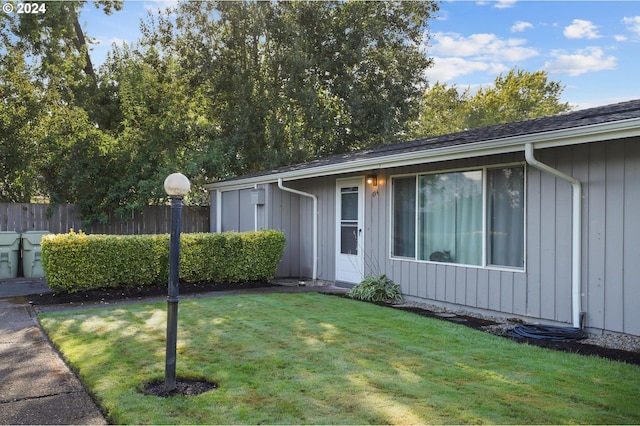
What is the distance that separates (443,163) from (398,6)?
12.5m

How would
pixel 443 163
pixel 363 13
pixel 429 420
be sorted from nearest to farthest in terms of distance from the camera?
pixel 429 420, pixel 443 163, pixel 363 13

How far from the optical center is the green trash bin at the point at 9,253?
392 inches

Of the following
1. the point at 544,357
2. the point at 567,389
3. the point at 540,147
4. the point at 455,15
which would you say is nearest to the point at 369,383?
the point at 567,389

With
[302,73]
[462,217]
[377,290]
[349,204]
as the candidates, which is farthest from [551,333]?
[302,73]

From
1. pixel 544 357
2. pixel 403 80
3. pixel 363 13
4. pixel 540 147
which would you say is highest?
pixel 363 13

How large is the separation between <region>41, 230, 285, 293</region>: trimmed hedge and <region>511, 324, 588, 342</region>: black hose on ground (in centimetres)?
502

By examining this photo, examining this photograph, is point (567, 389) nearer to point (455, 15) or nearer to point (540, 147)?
point (540, 147)

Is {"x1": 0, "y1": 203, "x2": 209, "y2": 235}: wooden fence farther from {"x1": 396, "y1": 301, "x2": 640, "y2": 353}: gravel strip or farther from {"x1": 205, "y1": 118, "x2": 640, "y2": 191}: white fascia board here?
{"x1": 396, "y1": 301, "x2": 640, "y2": 353}: gravel strip

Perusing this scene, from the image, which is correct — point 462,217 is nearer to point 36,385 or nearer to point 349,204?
point 349,204

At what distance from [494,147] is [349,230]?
385 centimetres

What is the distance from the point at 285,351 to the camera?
4.45 meters

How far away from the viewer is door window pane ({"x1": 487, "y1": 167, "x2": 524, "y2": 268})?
19.5 feet

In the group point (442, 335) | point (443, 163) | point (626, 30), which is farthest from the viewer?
Answer: point (626, 30)

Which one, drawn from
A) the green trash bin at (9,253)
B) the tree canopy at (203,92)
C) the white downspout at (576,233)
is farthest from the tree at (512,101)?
the white downspout at (576,233)
